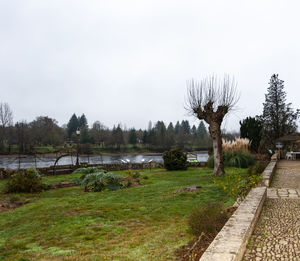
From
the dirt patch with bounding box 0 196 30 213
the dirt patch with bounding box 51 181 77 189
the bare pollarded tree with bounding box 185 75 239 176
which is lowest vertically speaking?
the dirt patch with bounding box 51 181 77 189

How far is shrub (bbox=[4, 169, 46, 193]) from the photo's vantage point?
748 cm

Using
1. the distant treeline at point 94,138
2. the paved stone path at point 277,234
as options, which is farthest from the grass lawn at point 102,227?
the distant treeline at point 94,138

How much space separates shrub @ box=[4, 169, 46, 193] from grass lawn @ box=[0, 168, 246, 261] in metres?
1.61

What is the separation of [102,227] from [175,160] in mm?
9162

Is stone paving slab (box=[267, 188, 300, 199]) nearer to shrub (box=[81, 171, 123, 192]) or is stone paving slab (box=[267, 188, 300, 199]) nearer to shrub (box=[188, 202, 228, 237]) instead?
shrub (box=[188, 202, 228, 237])

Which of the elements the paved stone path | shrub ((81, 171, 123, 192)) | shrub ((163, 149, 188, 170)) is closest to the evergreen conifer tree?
shrub ((163, 149, 188, 170))

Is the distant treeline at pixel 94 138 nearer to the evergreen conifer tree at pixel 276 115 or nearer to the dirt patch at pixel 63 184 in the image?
the evergreen conifer tree at pixel 276 115

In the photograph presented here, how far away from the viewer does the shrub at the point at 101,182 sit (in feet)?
24.4

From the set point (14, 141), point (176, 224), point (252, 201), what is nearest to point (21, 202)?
point (176, 224)

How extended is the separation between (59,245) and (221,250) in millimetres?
2111

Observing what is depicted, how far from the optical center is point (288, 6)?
10266 mm

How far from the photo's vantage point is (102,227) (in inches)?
151

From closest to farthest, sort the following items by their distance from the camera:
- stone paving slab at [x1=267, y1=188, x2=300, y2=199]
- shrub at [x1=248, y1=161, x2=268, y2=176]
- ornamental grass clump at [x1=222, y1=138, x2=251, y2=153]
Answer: stone paving slab at [x1=267, y1=188, x2=300, y2=199], shrub at [x1=248, y1=161, x2=268, y2=176], ornamental grass clump at [x1=222, y1=138, x2=251, y2=153]

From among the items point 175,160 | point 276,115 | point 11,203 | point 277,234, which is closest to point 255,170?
point 175,160
